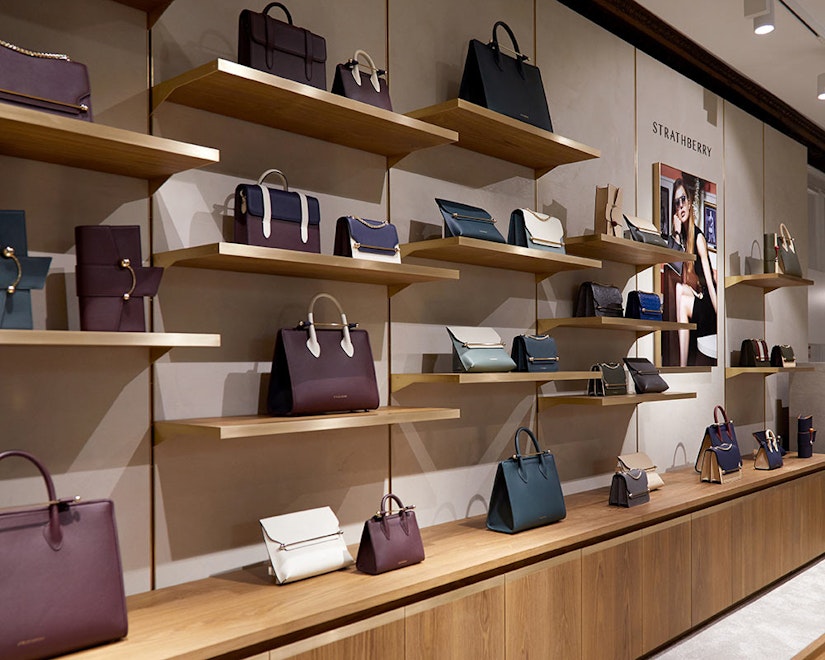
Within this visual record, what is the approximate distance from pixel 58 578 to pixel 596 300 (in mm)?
2710

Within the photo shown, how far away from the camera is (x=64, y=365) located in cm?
203

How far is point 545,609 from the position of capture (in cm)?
275

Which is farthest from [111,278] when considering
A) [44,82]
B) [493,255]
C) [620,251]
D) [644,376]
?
[644,376]

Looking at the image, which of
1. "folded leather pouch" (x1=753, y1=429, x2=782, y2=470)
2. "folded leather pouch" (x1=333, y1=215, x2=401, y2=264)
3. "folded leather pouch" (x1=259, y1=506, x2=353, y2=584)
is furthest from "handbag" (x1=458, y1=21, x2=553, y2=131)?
"folded leather pouch" (x1=753, y1=429, x2=782, y2=470)

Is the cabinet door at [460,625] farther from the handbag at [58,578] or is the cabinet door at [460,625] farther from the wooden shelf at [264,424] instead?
the handbag at [58,578]

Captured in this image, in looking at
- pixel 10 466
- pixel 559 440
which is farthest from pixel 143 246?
pixel 559 440

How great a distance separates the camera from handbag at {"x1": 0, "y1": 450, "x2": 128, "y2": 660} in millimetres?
1626

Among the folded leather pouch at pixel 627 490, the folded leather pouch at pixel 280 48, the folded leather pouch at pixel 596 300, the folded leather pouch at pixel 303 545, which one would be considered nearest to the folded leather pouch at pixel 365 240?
the folded leather pouch at pixel 280 48

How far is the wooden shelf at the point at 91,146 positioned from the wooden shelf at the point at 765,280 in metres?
4.03

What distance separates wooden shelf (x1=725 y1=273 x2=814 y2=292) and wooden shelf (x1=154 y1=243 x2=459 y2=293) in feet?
9.91

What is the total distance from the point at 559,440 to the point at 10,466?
2.46m

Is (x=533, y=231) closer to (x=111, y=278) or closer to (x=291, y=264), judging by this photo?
(x=291, y=264)

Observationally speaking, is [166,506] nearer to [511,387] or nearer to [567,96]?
[511,387]

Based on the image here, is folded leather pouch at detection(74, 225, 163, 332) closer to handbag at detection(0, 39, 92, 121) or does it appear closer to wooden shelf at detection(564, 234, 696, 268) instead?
handbag at detection(0, 39, 92, 121)
